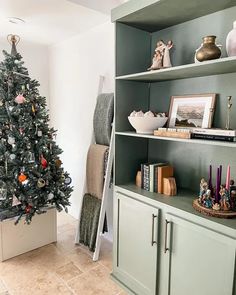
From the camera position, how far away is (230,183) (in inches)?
55.6

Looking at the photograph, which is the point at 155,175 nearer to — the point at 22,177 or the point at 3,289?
the point at 22,177

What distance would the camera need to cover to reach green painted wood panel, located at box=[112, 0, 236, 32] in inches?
55.7

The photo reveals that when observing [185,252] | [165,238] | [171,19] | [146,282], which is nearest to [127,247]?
[146,282]

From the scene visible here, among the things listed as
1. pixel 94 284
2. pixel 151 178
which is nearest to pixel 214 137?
pixel 151 178

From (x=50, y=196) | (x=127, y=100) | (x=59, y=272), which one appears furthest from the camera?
(x=50, y=196)

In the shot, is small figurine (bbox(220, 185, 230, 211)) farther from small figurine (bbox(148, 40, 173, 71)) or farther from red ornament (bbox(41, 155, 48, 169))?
red ornament (bbox(41, 155, 48, 169))

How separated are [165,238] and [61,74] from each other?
8.16 feet

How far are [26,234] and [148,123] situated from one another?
168 cm

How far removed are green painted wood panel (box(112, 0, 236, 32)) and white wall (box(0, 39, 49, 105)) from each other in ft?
6.40

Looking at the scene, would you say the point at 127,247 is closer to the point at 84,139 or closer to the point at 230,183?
the point at 230,183

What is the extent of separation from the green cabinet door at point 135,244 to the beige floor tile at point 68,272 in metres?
0.36

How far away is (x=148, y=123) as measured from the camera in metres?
1.66

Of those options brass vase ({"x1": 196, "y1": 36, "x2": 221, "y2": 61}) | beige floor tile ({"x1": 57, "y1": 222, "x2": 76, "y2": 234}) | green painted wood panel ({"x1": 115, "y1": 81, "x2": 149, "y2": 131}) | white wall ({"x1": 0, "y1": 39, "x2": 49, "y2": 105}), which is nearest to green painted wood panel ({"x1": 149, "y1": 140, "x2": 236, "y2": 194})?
green painted wood panel ({"x1": 115, "y1": 81, "x2": 149, "y2": 131})

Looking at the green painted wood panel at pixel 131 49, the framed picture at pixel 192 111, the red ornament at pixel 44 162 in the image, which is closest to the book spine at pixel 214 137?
the framed picture at pixel 192 111
